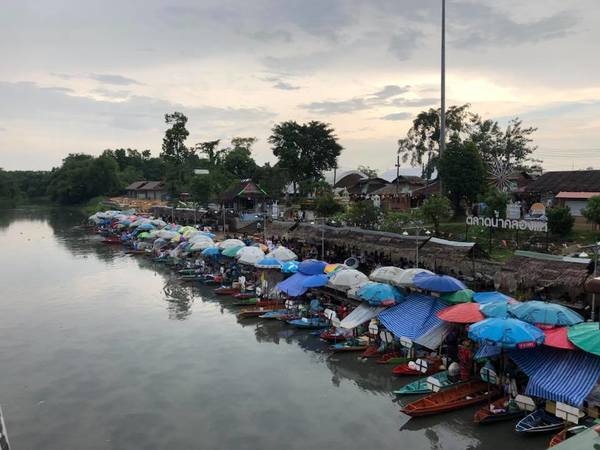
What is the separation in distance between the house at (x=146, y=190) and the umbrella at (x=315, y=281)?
3022 inches

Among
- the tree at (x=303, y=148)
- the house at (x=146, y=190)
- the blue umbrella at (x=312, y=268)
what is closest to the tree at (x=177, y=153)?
the house at (x=146, y=190)

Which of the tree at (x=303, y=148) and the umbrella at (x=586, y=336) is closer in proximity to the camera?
the umbrella at (x=586, y=336)

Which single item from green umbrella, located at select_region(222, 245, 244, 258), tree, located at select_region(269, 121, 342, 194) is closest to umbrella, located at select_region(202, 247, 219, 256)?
green umbrella, located at select_region(222, 245, 244, 258)

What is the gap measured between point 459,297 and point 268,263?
33.6 ft

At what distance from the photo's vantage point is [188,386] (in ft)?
50.5

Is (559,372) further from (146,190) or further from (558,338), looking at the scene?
(146,190)

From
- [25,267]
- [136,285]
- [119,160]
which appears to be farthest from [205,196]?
[119,160]

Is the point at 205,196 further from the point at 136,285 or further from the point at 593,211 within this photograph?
the point at 593,211

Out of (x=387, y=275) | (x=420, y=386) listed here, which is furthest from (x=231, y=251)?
(x=420, y=386)

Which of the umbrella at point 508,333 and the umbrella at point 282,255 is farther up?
the umbrella at point 282,255

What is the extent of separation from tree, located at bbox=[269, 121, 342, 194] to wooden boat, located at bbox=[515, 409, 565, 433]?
4900 cm

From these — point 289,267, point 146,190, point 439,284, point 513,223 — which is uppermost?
point 146,190

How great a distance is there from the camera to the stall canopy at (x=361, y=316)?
17.4 metres

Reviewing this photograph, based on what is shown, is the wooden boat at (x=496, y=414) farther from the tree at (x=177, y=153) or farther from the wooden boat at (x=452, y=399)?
the tree at (x=177, y=153)
